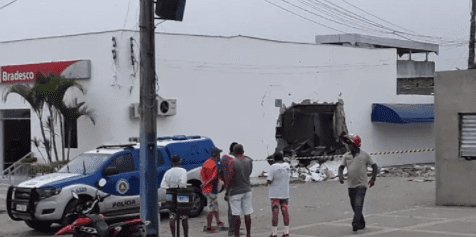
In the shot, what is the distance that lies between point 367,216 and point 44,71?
14.1m

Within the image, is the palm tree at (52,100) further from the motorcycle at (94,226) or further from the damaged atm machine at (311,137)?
the motorcycle at (94,226)

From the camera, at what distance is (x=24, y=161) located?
2470 centimetres

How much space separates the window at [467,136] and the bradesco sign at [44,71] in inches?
510

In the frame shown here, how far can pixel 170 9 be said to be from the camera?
1190 centimetres

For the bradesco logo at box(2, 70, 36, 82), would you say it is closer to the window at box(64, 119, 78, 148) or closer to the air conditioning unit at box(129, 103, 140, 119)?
the window at box(64, 119, 78, 148)

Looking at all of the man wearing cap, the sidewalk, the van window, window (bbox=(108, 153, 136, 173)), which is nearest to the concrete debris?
the sidewalk

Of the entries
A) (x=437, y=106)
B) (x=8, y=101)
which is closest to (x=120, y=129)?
(x=8, y=101)

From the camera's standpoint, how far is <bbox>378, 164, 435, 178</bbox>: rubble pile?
28.7m

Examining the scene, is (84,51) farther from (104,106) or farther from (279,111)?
(279,111)

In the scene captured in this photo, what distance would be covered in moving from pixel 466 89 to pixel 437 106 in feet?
2.77

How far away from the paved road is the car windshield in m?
1.36

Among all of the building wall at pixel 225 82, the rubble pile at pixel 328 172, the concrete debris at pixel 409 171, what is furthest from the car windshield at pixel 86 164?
the concrete debris at pixel 409 171

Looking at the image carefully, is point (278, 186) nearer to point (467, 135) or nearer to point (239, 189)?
point (239, 189)

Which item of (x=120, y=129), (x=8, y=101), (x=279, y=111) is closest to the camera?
(x=120, y=129)
